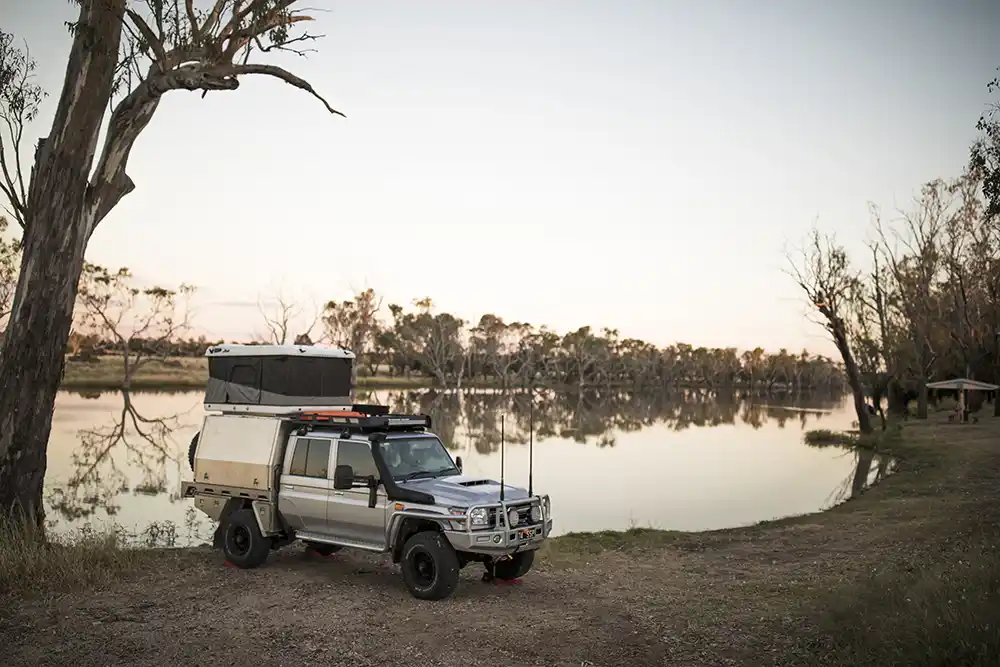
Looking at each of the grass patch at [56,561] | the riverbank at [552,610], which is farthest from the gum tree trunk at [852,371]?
the grass patch at [56,561]

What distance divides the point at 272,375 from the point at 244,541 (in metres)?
2.34

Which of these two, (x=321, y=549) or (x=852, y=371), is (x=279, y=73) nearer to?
(x=321, y=549)

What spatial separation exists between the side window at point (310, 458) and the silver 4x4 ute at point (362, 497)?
0.05 feet

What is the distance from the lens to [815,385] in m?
195

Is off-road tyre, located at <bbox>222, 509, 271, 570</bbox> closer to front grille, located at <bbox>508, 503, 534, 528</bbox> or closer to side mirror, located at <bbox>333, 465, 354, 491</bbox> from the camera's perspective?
side mirror, located at <bbox>333, 465, 354, 491</bbox>

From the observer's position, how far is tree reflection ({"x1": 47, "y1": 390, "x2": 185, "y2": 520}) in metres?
19.5

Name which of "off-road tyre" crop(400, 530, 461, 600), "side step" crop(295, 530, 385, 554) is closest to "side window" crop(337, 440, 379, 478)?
"side step" crop(295, 530, 385, 554)

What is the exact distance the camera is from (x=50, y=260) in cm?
1248

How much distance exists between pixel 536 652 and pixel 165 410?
4907 cm

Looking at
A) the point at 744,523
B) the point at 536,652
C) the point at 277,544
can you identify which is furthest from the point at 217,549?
the point at 744,523

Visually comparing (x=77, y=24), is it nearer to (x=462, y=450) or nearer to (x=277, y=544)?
(x=277, y=544)

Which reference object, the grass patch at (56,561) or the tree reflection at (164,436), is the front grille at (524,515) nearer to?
the tree reflection at (164,436)

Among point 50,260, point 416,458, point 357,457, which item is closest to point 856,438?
point 416,458

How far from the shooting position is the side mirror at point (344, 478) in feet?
34.1
